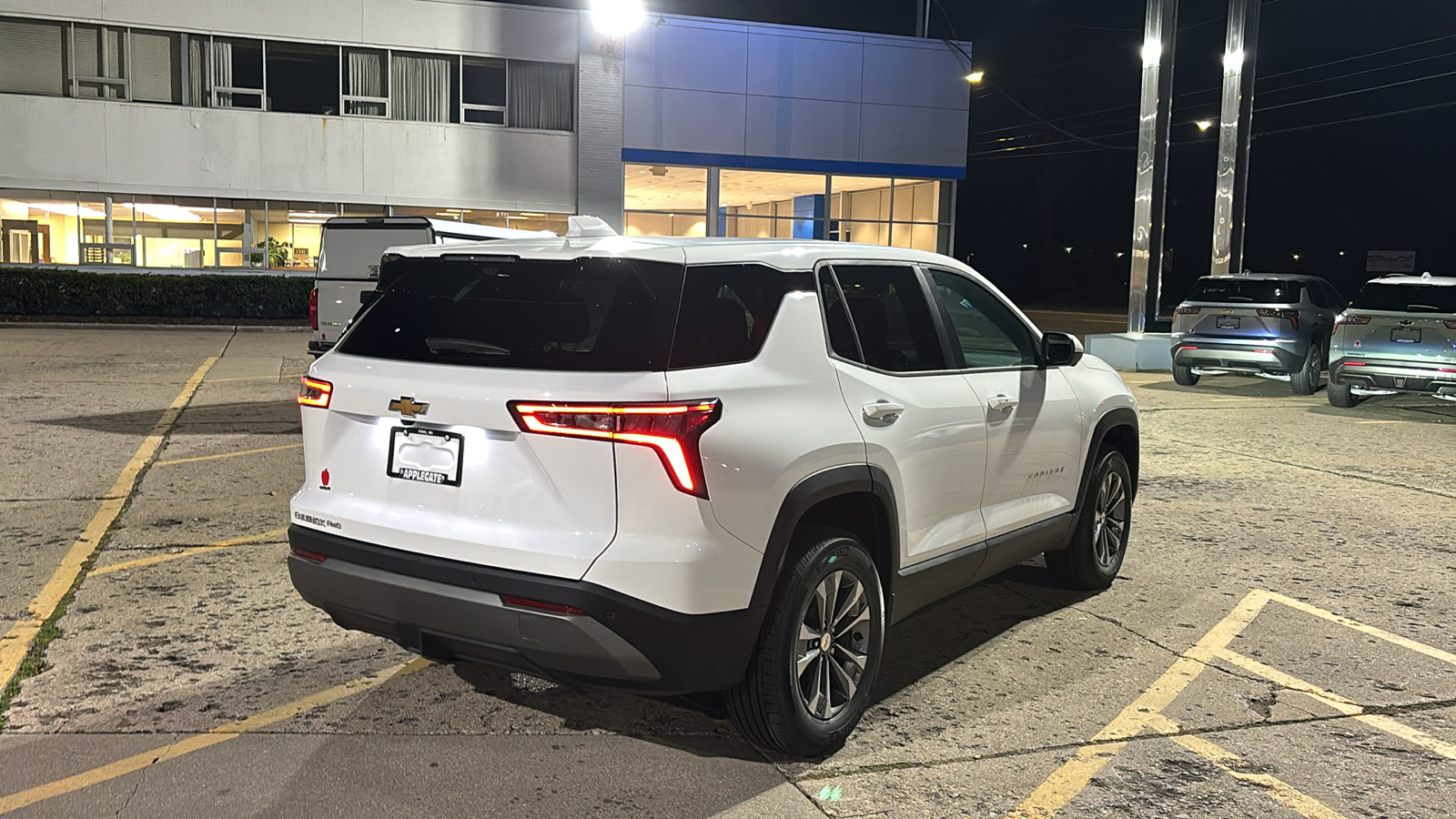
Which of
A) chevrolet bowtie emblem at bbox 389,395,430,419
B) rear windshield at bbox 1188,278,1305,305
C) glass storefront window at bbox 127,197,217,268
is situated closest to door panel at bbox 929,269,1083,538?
chevrolet bowtie emblem at bbox 389,395,430,419

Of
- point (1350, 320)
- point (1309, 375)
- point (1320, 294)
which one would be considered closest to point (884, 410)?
point (1350, 320)

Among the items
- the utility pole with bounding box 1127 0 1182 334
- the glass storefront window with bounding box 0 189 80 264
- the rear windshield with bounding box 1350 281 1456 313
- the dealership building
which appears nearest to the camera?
the rear windshield with bounding box 1350 281 1456 313

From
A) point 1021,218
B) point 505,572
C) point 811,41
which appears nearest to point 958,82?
point 811,41

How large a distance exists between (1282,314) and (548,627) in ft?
49.5

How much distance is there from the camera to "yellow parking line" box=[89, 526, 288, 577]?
624 cm

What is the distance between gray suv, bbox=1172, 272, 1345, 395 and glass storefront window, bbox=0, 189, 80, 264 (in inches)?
1031

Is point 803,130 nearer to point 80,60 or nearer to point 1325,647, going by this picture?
point 80,60

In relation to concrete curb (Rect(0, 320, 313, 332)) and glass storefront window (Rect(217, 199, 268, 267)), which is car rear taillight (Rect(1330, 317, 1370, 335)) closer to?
concrete curb (Rect(0, 320, 313, 332))

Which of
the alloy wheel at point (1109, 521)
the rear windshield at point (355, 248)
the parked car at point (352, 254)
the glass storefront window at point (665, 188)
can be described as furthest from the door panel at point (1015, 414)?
the glass storefront window at point (665, 188)

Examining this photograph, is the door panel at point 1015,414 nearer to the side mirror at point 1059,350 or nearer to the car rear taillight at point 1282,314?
the side mirror at point 1059,350

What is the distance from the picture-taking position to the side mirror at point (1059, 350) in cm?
543

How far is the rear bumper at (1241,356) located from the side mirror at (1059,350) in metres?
12.1

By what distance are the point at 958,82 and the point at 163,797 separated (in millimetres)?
32682

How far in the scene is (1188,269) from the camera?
94188 mm
